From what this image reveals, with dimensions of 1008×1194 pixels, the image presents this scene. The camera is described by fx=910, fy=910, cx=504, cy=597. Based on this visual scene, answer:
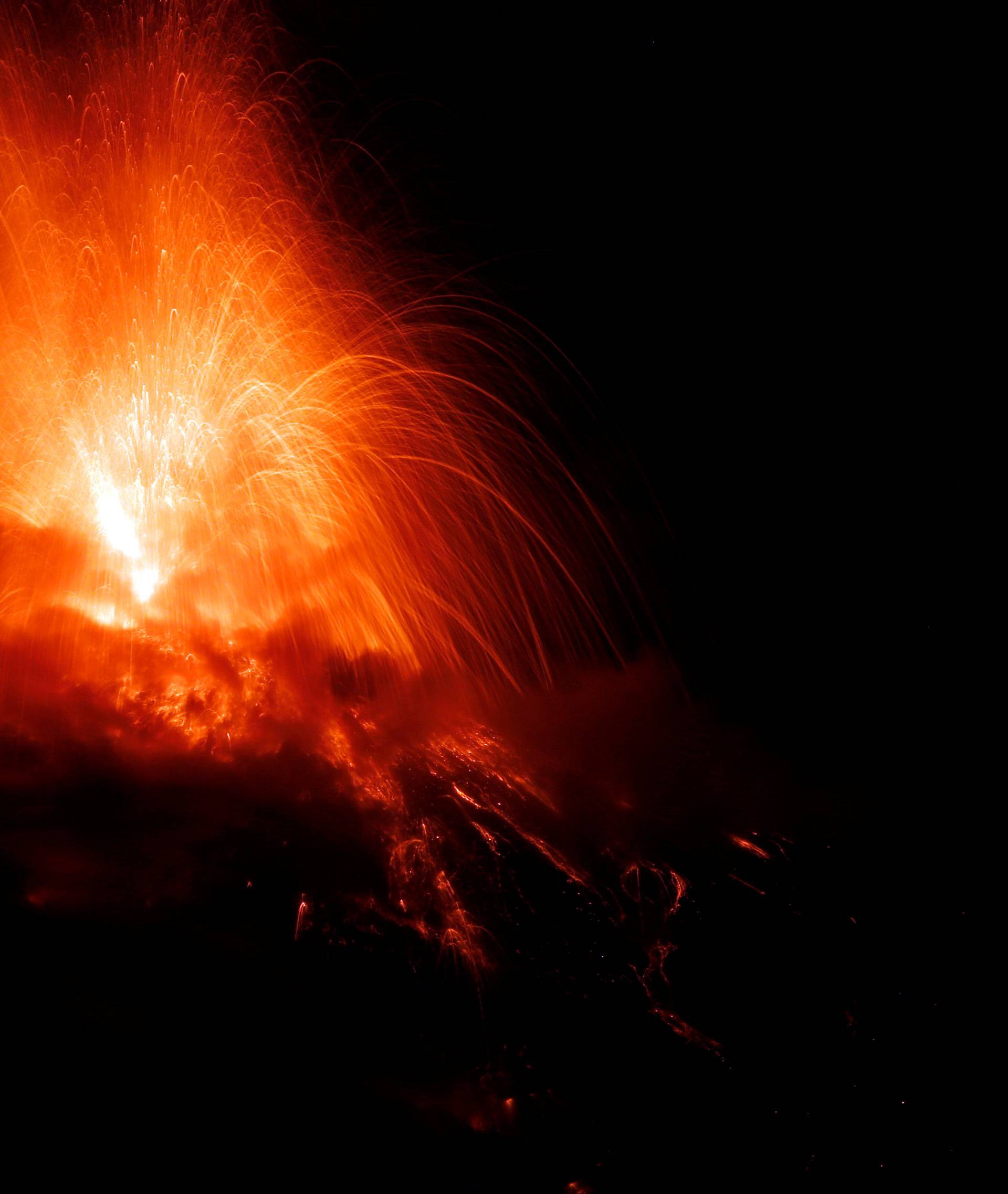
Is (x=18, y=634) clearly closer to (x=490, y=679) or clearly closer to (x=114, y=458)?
(x=114, y=458)

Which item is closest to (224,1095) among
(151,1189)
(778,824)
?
(151,1189)

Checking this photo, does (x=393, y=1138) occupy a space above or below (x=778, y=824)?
below

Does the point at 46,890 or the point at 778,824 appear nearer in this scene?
the point at 46,890

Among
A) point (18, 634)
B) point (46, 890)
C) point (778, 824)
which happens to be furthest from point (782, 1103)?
point (18, 634)

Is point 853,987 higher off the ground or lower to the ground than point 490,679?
lower

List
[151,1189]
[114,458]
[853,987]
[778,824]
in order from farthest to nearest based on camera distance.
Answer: [114,458] → [778,824] → [853,987] → [151,1189]

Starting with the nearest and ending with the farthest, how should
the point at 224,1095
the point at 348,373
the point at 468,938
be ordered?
the point at 224,1095
the point at 468,938
the point at 348,373

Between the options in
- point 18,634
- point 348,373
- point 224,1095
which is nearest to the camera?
point 224,1095

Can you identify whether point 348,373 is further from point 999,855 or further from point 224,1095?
point 999,855

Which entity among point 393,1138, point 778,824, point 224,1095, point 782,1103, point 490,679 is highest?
point 490,679

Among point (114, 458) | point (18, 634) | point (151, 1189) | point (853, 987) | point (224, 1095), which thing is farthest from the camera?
point (114, 458)
